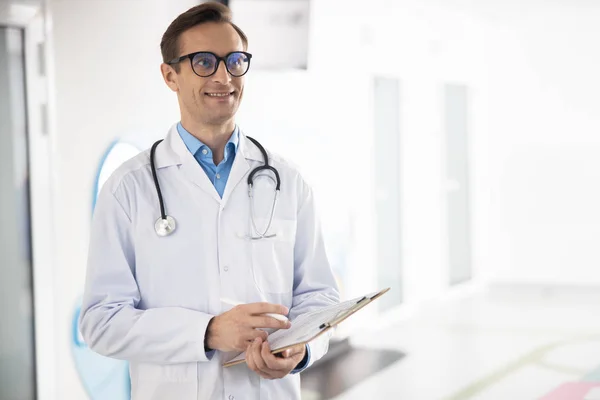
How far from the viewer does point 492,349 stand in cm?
482

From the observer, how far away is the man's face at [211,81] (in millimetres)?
1434

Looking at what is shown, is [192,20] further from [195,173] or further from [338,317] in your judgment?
[338,317]

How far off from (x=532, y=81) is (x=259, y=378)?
6327mm

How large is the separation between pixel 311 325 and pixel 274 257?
0.26m

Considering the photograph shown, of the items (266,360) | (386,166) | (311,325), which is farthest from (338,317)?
(386,166)

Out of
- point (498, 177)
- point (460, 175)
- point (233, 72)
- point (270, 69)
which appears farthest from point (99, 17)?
point (498, 177)

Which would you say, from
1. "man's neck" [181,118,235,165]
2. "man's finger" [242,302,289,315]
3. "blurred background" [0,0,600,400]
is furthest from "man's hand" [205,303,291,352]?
"blurred background" [0,0,600,400]

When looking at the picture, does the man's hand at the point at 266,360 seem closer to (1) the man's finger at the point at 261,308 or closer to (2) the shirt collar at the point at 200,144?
(1) the man's finger at the point at 261,308

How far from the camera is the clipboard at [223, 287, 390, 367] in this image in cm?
120

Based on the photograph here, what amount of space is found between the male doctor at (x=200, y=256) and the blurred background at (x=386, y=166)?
134 cm

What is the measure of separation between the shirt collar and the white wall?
604 cm

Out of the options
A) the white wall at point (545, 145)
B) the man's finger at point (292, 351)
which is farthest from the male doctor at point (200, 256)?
the white wall at point (545, 145)

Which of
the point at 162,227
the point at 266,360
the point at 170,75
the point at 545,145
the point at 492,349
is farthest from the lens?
the point at 545,145

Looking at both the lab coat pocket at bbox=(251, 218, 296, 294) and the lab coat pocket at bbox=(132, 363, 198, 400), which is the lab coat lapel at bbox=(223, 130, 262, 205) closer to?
the lab coat pocket at bbox=(251, 218, 296, 294)
